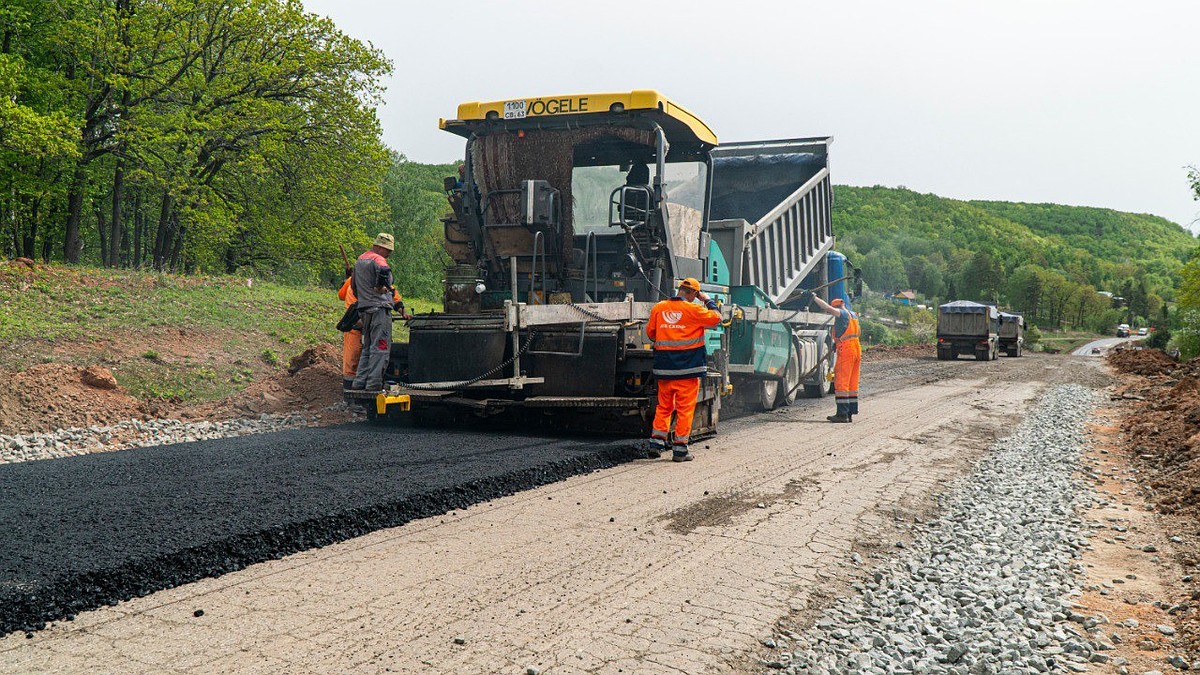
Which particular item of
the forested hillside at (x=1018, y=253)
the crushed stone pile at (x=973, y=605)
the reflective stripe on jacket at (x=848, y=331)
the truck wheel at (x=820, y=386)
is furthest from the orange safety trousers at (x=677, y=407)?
the forested hillside at (x=1018, y=253)

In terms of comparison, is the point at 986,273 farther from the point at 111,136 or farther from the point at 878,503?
the point at 878,503

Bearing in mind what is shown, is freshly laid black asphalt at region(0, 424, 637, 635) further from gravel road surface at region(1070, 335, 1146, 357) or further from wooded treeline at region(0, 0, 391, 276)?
gravel road surface at region(1070, 335, 1146, 357)

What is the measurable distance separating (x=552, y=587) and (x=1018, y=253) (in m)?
117

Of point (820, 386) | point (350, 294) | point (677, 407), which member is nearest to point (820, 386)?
point (820, 386)

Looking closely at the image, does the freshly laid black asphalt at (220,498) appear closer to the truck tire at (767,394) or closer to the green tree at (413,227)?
the truck tire at (767,394)

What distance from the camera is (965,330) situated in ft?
87.7

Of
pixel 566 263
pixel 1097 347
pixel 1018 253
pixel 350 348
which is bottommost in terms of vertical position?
pixel 1097 347

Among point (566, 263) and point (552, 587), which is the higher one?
point (566, 263)

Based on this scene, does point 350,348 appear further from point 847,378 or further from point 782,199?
point 782,199

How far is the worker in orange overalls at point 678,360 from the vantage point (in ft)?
21.2

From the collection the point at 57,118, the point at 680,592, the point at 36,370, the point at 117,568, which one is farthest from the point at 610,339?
the point at 57,118

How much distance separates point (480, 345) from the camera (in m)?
6.79

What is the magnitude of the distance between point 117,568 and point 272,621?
72 centimetres

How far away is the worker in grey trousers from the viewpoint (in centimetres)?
693
